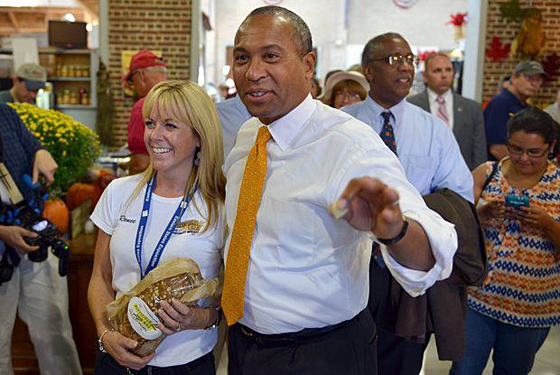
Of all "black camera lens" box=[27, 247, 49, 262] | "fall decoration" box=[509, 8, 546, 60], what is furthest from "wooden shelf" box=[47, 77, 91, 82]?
"black camera lens" box=[27, 247, 49, 262]

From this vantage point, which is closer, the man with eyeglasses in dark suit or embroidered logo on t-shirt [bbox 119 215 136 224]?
embroidered logo on t-shirt [bbox 119 215 136 224]

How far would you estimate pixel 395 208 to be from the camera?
1.12 meters

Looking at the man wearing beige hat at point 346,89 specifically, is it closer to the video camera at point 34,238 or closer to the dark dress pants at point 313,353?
the video camera at point 34,238

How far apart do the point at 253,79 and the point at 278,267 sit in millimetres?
500

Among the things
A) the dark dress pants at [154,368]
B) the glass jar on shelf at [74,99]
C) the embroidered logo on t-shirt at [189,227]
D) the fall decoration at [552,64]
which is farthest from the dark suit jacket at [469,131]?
the glass jar on shelf at [74,99]

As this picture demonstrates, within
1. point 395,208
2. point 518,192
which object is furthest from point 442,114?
point 395,208

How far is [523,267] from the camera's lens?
2.66m

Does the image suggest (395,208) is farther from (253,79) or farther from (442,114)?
(442,114)

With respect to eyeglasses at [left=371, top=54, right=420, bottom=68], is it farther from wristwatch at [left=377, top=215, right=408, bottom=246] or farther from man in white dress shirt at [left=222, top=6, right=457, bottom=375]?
wristwatch at [left=377, top=215, right=408, bottom=246]

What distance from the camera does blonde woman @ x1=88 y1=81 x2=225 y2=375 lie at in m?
1.89

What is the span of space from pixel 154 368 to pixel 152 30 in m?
6.54

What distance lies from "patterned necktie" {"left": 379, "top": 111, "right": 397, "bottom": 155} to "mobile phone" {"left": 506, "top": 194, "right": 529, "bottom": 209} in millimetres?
582

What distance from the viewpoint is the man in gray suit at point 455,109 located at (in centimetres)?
435

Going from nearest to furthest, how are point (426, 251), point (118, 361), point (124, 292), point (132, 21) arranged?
point (426, 251) < point (118, 361) < point (124, 292) < point (132, 21)
